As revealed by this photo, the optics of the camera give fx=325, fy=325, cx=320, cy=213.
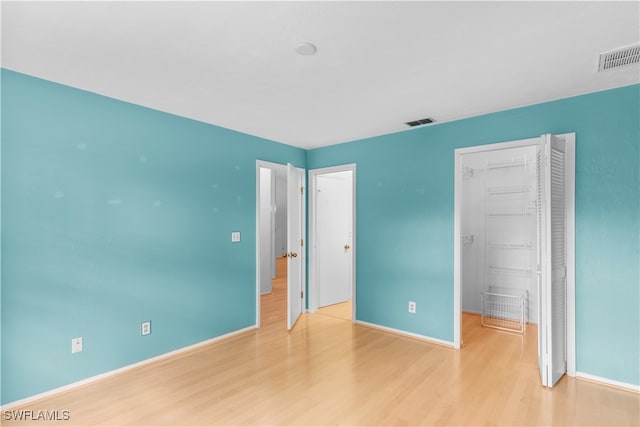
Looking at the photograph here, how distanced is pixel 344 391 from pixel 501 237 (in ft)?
Result: 10.9

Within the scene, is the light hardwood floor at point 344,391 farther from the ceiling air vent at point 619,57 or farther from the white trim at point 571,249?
the ceiling air vent at point 619,57

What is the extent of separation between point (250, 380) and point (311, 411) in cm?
69

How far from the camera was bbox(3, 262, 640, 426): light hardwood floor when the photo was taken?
2.25 metres

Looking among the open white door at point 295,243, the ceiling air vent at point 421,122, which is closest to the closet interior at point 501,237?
the ceiling air vent at point 421,122

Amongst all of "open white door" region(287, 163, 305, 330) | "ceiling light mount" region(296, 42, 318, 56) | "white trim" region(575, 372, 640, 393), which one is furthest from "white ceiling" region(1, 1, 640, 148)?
"white trim" region(575, 372, 640, 393)

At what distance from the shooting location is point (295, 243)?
14.2ft

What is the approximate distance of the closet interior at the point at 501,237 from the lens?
14.3 ft

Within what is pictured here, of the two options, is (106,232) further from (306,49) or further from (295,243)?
(306,49)

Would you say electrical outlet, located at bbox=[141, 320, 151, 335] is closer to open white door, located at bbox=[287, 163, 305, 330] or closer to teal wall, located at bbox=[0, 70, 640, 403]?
teal wall, located at bbox=[0, 70, 640, 403]

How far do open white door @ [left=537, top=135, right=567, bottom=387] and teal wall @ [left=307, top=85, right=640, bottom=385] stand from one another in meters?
0.13

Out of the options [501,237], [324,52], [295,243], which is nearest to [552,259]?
[501,237]

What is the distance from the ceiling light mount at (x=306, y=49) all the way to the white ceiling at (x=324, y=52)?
40 millimetres

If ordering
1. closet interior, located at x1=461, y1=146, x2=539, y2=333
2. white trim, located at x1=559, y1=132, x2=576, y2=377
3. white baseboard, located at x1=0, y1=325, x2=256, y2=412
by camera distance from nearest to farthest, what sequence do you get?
white baseboard, located at x1=0, y1=325, x2=256, y2=412 < white trim, located at x1=559, y1=132, x2=576, y2=377 < closet interior, located at x1=461, y1=146, x2=539, y2=333

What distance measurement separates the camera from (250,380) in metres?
2.76
